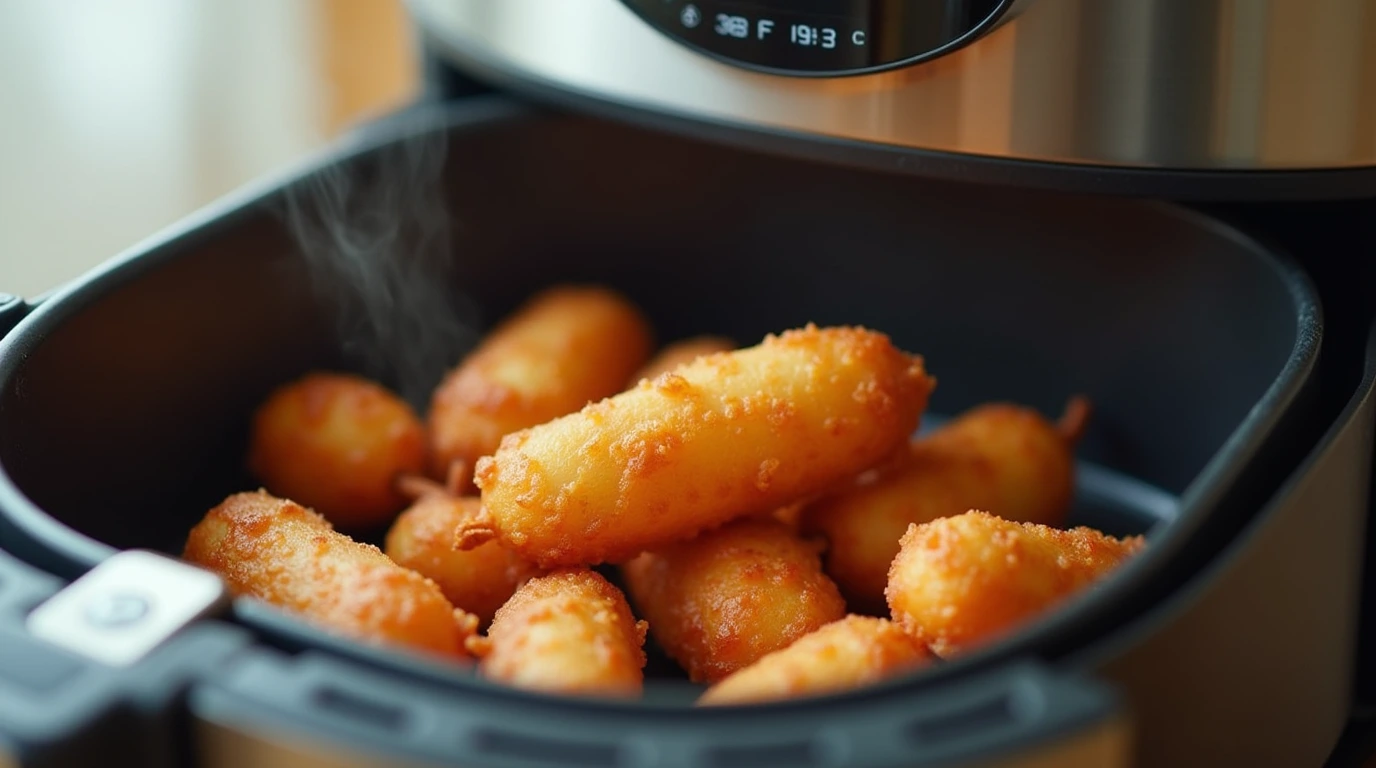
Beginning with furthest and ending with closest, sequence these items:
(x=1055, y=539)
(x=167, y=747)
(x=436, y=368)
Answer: (x=436, y=368) → (x=1055, y=539) → (x=167, y=747)

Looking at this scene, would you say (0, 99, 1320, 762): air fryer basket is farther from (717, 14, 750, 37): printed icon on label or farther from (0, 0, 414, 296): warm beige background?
(0, 0, 414, 296): warm beige background

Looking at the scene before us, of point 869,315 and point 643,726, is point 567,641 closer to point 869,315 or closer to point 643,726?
point 643,726

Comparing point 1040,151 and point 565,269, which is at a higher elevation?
point 1040,151

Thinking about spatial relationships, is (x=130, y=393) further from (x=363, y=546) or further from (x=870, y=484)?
(x=870, y=484)

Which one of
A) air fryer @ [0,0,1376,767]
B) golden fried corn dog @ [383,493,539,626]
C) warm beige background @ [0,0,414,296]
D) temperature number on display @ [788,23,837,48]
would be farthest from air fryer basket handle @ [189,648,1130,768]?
warm beige background @ [0,0,414,296]

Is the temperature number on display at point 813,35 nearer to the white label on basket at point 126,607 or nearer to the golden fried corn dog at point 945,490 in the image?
the golden fried corn dog at point 945,490

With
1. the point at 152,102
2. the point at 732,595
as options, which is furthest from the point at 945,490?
the point at 152,102

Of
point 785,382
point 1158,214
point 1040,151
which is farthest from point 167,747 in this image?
point 1158,214
